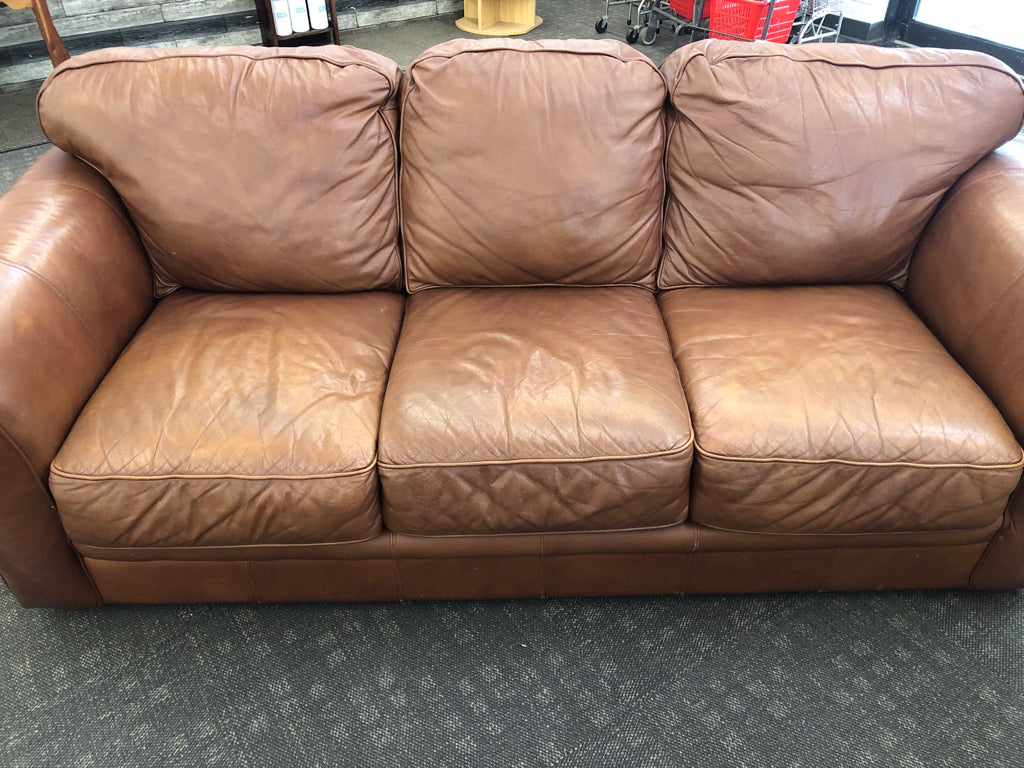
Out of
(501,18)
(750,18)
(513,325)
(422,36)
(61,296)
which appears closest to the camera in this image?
(61,296)

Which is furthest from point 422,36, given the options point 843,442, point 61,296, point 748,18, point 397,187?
point 843,442

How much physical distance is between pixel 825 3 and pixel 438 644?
336cm

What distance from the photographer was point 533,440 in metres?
1.36

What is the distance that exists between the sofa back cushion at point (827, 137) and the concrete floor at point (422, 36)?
228 centimetres

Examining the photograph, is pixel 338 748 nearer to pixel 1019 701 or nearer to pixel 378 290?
pixel 378 290

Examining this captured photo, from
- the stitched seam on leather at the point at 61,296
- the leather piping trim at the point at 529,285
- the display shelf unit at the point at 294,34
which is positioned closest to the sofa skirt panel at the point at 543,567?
the stitched seam on leather at the point at 61,296

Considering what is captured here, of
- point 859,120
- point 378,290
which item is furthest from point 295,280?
point 859,120

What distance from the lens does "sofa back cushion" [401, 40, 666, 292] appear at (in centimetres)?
164

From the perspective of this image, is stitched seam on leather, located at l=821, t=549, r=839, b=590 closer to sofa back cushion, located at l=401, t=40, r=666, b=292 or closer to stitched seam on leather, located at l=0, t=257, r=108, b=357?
sofa back cushion, located at l=401, t=40, r=666, b=292

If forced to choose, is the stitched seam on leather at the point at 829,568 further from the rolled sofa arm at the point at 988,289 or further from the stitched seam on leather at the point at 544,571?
the stitched seam on leather at the point at 544,571

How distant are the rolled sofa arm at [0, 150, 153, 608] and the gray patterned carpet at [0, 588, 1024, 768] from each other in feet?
0.66

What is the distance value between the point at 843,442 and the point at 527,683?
0.71 metres

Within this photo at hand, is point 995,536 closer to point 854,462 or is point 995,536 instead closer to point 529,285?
point 854,462

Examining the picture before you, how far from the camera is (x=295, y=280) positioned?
1.71 metres
